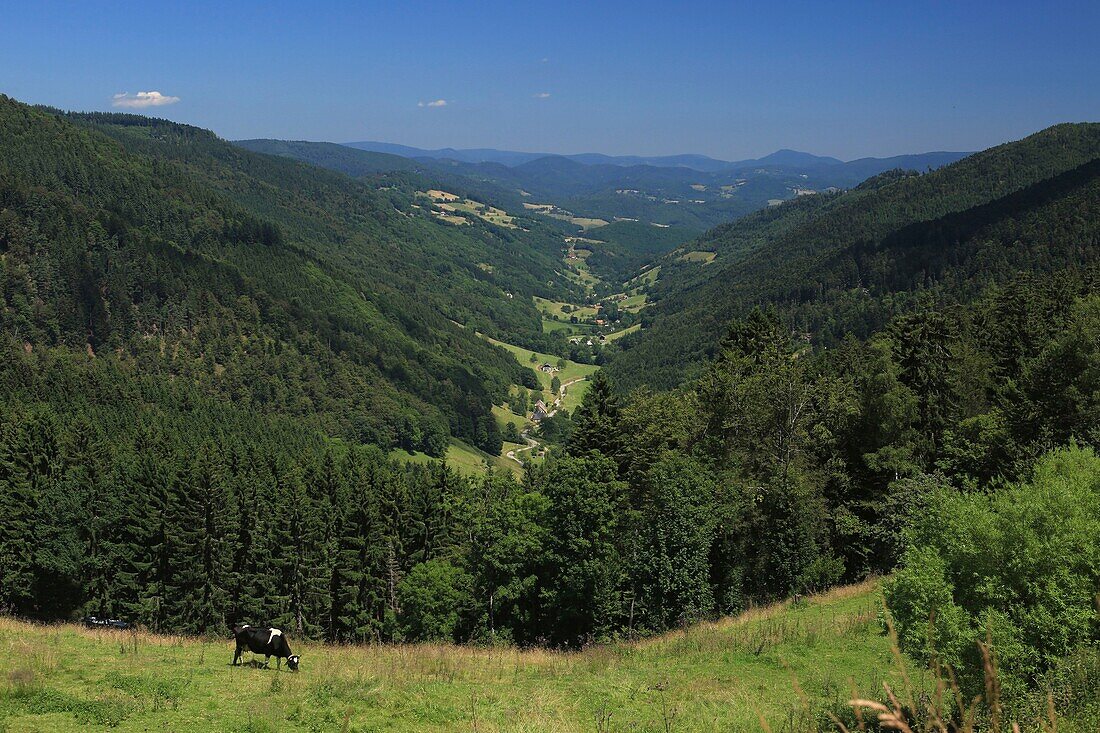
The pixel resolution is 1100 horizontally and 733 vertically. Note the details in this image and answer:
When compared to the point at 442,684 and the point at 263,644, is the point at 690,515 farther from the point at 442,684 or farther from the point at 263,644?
the point at 263,644

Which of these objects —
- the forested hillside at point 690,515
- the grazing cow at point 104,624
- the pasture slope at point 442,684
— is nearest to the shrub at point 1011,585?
the forested hillside at point 690,515

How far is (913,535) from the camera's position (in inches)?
771

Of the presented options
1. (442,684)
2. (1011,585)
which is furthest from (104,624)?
(1011,585)

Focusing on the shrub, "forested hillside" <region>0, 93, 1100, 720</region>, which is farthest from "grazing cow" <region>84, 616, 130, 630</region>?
the shrub

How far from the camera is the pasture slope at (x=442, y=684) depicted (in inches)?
574

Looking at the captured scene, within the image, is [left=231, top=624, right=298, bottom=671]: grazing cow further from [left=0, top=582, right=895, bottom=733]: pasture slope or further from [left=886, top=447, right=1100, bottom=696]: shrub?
[left=886, top=447, right=1100, bottom=696]: shrub

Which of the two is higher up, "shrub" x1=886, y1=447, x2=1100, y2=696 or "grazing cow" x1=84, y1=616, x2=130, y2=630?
"shrub" x1=886, y1=447, x2=1100, y2=696

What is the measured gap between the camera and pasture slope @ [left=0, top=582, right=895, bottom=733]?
14.6 metres

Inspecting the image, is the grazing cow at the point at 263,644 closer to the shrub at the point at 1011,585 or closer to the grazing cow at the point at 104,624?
the shrub at the point at 1011,585

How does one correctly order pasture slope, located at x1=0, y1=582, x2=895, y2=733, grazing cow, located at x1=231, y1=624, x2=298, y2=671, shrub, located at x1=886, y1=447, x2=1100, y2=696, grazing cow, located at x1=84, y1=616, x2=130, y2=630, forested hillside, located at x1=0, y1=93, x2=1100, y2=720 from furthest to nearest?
grazing cow, located at x1=84, y1=616, x2=130, y2=630 → grazing cow, located at x1=231, y1=624, x2=298, y2=671 → forested hillside, located at x1=0, y1=93, x2=1100, y2=720 → shrub, located at x1=886, y1=447, x2=1100, y2=696 → pasture slope, located at x1=0, y1=582, x2=895, y2=733

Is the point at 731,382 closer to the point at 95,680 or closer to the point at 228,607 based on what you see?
the point at 95,680

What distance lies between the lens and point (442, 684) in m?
17.9

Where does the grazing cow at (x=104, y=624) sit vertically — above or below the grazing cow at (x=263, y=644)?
below

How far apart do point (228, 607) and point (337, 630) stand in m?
9.48
